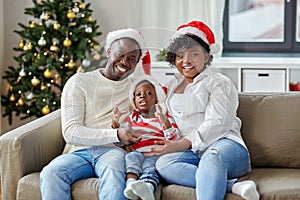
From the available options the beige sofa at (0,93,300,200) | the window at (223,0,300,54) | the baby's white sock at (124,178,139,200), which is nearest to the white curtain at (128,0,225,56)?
the window at (223,0,300,54)

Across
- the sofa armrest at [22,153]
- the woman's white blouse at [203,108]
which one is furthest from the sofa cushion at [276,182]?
the sofa armrest at [22,153]

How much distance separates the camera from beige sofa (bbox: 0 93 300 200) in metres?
2.60

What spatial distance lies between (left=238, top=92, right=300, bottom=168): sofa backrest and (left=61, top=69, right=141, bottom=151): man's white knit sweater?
65 centimetres

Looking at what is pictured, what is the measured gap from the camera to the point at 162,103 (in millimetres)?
2664

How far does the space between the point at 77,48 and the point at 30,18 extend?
73 cm

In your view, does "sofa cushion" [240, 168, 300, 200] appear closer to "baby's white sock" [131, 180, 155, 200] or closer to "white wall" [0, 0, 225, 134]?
"baby's white sock" [131, 180, 155, 200]

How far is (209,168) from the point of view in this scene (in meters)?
2.54

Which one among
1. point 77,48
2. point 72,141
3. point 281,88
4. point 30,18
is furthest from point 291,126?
point 30,18

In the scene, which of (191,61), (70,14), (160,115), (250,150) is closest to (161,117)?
(160,115)

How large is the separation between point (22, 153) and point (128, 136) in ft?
1.54

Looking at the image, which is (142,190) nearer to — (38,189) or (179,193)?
(179,193)

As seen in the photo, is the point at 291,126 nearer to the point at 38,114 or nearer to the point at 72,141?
the point at 72,141

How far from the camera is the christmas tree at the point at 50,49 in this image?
4355 millimetres

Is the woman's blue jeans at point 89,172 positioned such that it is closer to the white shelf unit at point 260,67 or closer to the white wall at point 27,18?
the white shelf unit at point 260,67
